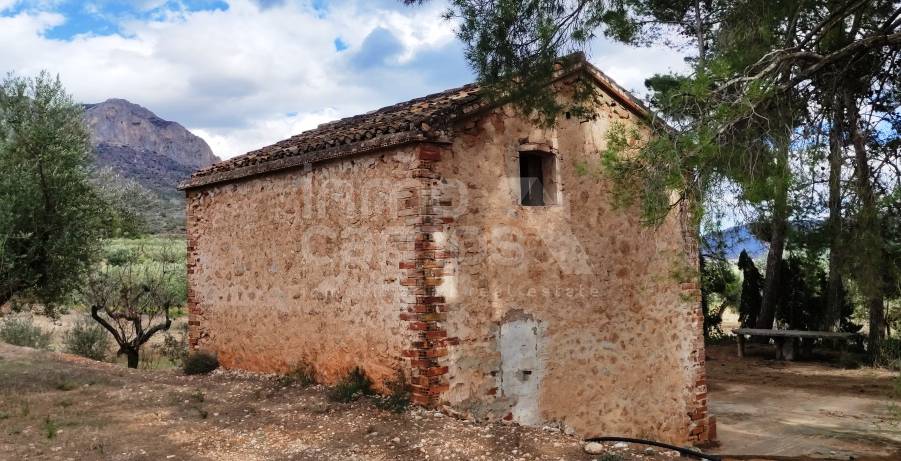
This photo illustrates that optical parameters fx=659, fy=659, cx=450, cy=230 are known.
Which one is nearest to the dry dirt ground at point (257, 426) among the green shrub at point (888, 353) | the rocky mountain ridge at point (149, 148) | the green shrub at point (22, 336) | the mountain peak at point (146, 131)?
the green shrub at point (888, 353)

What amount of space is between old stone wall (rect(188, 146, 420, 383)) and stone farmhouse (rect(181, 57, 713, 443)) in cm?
3

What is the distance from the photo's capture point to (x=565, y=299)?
328 inches

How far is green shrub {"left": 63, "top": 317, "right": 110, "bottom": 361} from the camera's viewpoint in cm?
1602

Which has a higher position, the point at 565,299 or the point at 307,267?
the point at 307,267

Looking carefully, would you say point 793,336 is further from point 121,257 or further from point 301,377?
point 121,257

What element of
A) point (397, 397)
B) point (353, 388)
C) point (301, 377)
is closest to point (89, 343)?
point (301, 377)

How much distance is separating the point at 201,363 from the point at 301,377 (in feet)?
8.52

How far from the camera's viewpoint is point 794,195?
840 centimetres

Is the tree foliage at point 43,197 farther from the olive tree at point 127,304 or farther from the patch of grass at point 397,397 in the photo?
the patch of grass at point 397,397

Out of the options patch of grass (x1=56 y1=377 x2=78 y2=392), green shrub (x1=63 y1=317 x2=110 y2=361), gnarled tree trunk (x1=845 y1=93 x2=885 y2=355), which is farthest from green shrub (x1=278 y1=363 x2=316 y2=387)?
green shrub (x1=63 y1=317 x2=110 y2=361)

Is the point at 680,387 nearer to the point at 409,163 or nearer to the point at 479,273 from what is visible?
the point at 479,273

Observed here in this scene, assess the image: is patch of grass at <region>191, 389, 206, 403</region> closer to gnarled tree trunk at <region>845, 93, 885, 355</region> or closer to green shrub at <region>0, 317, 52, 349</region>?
gnarled tree trunk at <region>845, 93, 885, 355</region>

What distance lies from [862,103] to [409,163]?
20.3 ft

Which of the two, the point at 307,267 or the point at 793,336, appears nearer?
the point at 307,267
